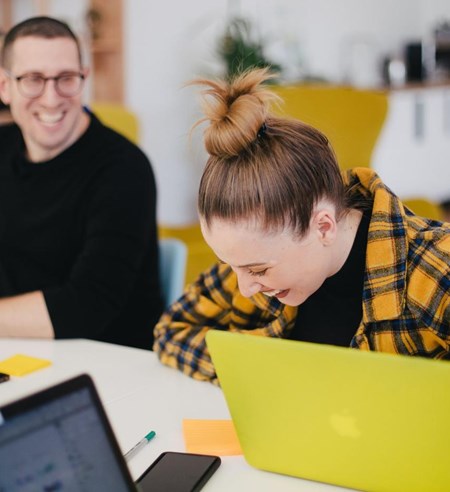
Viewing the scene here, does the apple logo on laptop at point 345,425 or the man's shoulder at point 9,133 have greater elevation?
the man's shoulder at point 9,133

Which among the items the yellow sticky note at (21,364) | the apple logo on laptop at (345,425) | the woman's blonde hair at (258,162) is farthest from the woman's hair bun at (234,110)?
the yellow sticky note at (21,364)

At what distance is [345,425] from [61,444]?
35cm

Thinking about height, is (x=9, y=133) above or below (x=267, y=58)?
below

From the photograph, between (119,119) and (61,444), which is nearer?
(61,444)

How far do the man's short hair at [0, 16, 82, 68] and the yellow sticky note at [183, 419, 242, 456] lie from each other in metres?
1.13

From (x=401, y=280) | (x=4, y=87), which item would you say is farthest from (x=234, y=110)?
(x=4, y=87)

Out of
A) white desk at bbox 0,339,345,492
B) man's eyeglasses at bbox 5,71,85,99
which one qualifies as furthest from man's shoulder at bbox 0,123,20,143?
white desk at bbox 0,339,345,492

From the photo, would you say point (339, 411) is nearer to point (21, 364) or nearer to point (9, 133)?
point (21, 364)

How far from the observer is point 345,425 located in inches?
35.5

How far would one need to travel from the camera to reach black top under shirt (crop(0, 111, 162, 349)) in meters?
1.77

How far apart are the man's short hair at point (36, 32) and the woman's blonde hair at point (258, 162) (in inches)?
35.2

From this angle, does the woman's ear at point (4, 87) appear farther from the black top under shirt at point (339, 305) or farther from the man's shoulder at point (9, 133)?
the black top under shirt at point (339, 305)

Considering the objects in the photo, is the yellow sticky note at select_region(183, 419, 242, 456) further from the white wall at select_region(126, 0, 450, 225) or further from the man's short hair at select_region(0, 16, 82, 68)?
the white wall at select_region(126, 0, 450, 225)

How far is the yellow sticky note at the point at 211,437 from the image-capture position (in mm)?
1094
